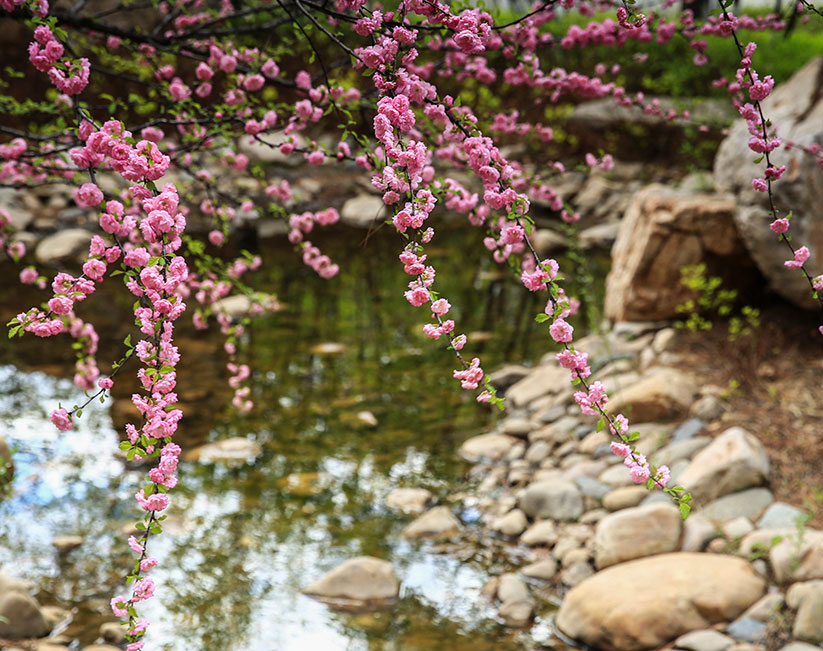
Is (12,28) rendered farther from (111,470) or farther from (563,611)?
(563,611)

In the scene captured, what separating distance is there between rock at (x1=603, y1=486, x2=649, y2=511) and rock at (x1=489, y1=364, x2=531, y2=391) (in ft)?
7.03

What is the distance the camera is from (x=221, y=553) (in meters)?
4.41

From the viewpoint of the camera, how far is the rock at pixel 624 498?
450 cm

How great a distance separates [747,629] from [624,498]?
1.16 m

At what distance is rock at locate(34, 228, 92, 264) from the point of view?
31.5 feet

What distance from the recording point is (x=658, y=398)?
511cm

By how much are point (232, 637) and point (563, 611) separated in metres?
1.58

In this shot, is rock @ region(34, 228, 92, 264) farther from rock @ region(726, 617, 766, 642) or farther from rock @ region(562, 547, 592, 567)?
rock @ region(726, 617, 766, 642)

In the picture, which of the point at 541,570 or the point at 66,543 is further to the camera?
the point at 66,543

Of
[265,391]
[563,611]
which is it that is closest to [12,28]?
[265,391]

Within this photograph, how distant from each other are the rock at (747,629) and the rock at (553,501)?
1231mm

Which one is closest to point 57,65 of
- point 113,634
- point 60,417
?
point 60,417

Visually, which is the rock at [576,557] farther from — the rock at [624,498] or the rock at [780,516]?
the rock at [780,516]

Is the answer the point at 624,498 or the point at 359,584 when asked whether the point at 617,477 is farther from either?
the point at 359,584
